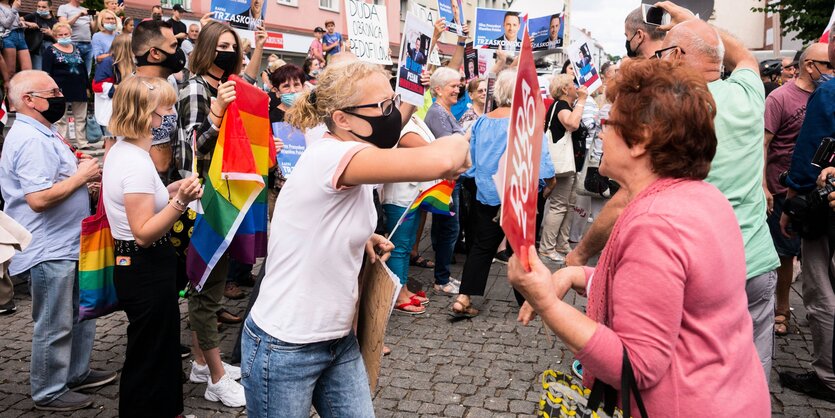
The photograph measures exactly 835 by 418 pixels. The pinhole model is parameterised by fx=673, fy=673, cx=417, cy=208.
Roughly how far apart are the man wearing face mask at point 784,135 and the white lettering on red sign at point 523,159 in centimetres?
388

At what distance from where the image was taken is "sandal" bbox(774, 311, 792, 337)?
541 cm

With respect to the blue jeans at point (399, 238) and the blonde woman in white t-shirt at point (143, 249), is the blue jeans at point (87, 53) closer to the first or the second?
the blue jeans at point (399, 238)

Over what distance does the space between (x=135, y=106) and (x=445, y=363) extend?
8.80 ft

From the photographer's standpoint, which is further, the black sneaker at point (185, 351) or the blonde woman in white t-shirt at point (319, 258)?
the black sneaker at point (185, 351)

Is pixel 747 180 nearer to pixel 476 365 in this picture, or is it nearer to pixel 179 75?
pixel 476 365

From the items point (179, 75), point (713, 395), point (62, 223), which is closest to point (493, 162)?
point (179, 75)

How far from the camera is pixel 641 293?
165 centimetres

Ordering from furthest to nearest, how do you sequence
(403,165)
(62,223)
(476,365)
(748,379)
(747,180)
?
(476,365), (62,223), (747,180), (403,165), (748,379)

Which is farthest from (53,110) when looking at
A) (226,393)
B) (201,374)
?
(226,393)

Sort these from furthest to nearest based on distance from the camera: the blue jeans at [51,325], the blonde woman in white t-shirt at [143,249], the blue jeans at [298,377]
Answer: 1. the blue jeans at [51,325]
2. the blonde woman in white t-shirt at [143,249]
3. the blue jeans at [298,377]

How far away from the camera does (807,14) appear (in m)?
21.3

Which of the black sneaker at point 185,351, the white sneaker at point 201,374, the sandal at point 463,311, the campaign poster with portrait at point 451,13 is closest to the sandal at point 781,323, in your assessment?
the sandal at point 463,311

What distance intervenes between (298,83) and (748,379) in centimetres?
523

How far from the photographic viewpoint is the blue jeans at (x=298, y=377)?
2.35m
